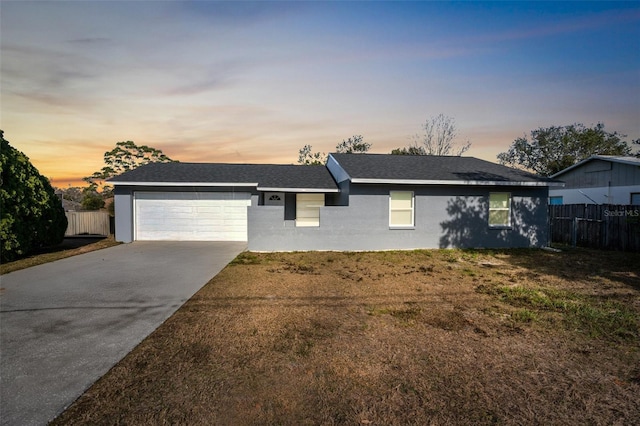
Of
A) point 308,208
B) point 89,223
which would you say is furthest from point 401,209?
point 89,223

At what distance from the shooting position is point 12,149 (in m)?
11.5

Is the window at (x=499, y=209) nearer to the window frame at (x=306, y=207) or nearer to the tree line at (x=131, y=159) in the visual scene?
the window frame at (x=306, y=207)

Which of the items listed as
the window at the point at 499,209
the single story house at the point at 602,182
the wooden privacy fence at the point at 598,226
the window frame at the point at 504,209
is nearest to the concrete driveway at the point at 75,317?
the window frame at the point at 504,209

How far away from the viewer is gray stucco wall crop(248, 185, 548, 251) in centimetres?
1308

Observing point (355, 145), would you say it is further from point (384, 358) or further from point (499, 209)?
point (384, 358)

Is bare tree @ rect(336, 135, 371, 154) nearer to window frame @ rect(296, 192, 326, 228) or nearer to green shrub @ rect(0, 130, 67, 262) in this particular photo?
window frame @ rect(296, 192, 326, 228)

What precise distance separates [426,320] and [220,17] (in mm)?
11314

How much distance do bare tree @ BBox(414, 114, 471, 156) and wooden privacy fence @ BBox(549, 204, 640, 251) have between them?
72.4 ft

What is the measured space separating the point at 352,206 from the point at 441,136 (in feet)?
92.5

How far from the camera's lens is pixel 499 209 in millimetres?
14250

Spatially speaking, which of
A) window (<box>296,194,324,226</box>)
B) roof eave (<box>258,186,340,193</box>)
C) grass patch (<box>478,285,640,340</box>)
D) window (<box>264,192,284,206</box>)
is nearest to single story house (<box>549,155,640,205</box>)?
grass patch (<box>478,285,640,340</box>)

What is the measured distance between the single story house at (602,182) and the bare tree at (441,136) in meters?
13.3

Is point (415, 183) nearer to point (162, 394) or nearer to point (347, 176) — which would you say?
point (347, 176)

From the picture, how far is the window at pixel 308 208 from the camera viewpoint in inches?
676
